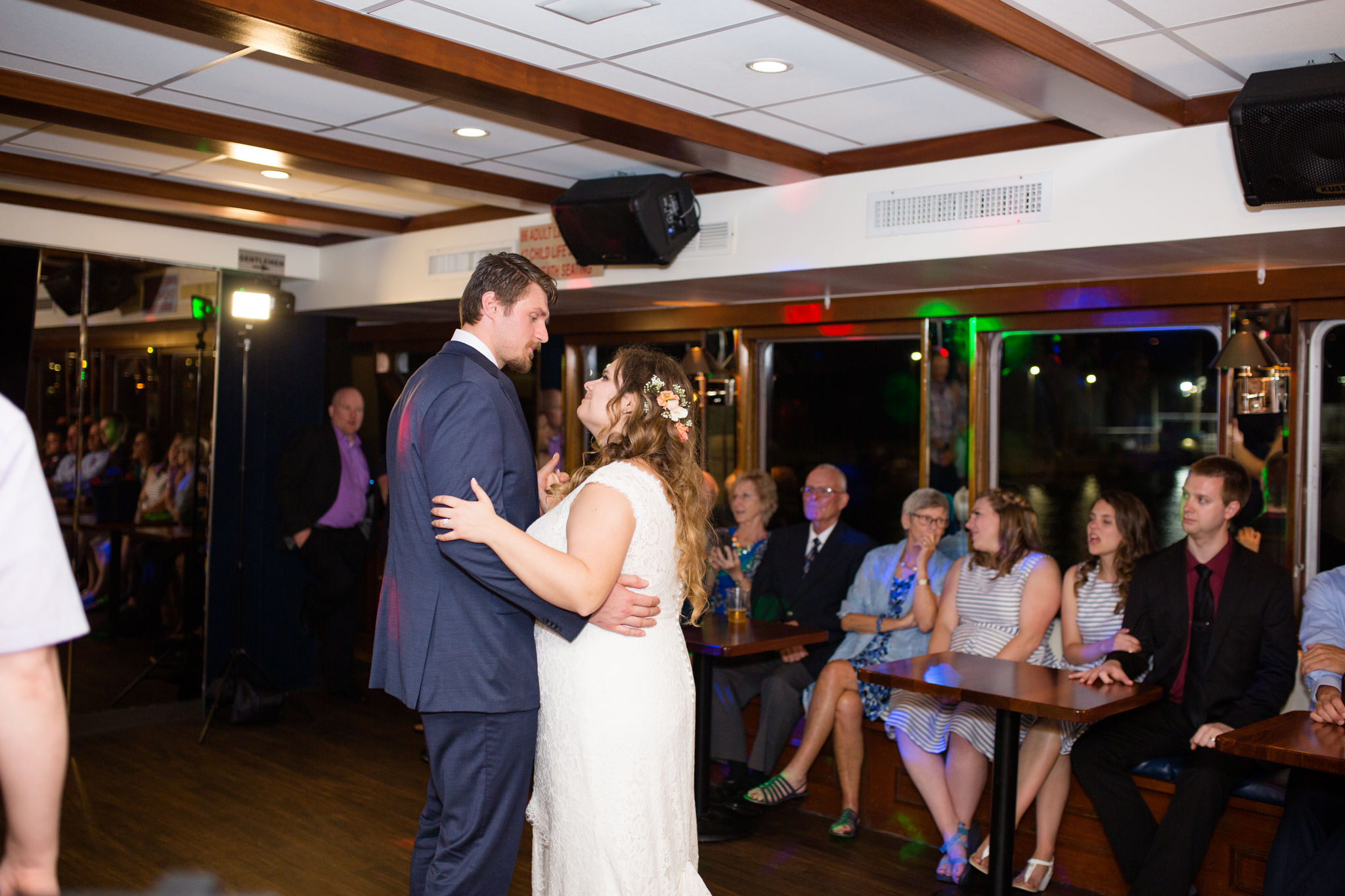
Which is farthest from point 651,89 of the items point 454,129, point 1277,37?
point 1277,37

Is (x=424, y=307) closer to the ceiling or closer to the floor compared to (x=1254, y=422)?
closer to the ceiling

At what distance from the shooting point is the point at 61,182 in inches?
194

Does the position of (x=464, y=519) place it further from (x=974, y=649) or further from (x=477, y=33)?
(x=974, y=649)

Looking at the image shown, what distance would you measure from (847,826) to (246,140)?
3565mm

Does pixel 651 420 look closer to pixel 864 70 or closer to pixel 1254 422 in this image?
pixel 864 70

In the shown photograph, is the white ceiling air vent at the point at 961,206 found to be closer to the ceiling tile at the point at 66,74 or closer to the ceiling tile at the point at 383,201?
the ceiling tile at the point at 383,201

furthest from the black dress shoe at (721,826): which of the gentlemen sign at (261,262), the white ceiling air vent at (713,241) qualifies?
the gentlemen sign at (261,262)

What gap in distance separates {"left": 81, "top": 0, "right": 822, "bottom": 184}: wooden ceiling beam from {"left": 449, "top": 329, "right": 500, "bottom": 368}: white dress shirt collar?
3.27 feet

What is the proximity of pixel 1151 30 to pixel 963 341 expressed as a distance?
8.47 ft

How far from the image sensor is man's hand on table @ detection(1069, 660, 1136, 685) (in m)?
3.59

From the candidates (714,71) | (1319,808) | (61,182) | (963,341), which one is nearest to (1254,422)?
(963,341)

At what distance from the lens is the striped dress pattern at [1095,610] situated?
4.20 meters

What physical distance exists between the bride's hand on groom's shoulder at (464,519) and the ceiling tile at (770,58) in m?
1.63

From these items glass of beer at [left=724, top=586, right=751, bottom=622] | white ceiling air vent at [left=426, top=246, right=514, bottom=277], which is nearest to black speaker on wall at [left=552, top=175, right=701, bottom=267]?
white ceiling air vent at [left=426, top=246, right=514, bottom=277]
